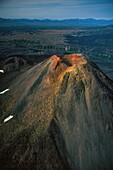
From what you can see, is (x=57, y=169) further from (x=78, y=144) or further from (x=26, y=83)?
(x=26, y=83)

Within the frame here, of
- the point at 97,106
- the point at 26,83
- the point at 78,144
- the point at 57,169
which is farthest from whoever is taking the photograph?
the point at 26,83

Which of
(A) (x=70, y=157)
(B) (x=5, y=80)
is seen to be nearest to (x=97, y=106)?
(A) (x=70, y=157)

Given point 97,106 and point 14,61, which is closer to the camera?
point 97,106

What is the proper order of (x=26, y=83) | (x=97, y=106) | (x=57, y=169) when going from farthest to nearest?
(x=26, y=83), (x=97, y=106), (x=57, y=169)

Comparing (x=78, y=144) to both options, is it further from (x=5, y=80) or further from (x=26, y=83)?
(x=5, y=80)

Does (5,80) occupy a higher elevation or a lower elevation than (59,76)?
lower

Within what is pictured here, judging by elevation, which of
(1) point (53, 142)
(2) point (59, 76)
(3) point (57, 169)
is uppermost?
(2) point (59, 76)
